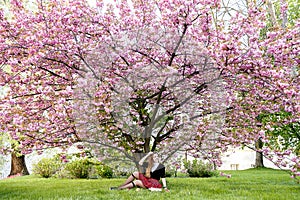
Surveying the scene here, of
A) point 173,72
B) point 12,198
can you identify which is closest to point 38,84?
point 12,198

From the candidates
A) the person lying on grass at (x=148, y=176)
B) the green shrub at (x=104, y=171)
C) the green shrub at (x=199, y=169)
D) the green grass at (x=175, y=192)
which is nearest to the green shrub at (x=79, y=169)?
the green shrub at (x=104, y=171)

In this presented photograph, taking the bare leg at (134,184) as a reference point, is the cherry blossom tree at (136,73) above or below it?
above

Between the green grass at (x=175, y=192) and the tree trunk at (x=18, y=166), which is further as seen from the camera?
the tree trunk at (x=18, y=166)

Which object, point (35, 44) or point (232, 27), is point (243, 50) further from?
point (35, 44)

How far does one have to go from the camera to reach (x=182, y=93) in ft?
29.6

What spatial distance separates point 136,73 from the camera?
28.0 ft

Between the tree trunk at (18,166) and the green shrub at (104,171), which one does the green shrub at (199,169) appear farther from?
the tree trunk at (18,166)

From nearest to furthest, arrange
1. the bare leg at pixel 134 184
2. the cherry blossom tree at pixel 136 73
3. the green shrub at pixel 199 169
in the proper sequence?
the cherry blossom tree at pixel 136 73
the bare leg at pixel 134 184
the green shrub at pixel 199 169

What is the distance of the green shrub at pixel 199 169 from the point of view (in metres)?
16.6

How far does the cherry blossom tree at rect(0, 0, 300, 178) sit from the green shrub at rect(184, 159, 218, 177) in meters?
7.14

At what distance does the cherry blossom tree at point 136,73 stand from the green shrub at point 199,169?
714 centimetres

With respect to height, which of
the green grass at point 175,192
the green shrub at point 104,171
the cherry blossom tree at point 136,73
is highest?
the cherry blossom tree at point 136,73

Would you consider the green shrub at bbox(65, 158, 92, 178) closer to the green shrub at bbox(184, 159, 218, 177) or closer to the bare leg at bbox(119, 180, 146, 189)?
the green shrub at bbox(184, 159, 218, 177)

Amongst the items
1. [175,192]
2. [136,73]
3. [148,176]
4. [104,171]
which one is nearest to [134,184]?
[148,176]
